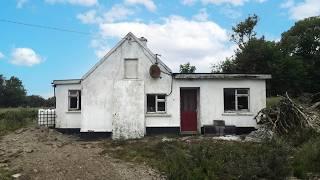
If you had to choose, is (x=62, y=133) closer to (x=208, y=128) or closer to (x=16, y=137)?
(x=16, y=137)

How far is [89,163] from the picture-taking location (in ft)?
51.8

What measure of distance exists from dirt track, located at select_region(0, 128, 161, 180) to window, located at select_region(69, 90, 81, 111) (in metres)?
4.24

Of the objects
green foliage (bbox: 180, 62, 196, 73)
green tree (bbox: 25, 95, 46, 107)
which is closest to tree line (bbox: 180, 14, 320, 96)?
green foliage (bbox: 180, 62, 196, 73)

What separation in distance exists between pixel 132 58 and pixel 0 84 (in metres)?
74.4

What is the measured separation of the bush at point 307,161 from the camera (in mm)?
14984

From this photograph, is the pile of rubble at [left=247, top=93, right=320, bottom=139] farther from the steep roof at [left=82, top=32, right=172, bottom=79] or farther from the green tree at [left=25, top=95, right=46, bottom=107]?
the green tree at [left=25, top=95, right=46, bottom=107]

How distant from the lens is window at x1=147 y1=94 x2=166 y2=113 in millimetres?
25281

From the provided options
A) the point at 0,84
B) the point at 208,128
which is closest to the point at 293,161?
the point at 208,128

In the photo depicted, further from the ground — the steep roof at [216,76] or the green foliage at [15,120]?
the steep roof at [216,76]

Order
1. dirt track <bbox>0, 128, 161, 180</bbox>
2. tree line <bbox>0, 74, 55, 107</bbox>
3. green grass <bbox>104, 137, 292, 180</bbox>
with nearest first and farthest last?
green grass <bbox>104, 137, 292, 180</bbox>
dirt track <bbox>0, 128, 161, 180</bbox>
tree line <bbox>0, 74, 55, 107</bbox>

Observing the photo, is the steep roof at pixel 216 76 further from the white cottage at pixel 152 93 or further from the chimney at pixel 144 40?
the chimney at pixel 144 40

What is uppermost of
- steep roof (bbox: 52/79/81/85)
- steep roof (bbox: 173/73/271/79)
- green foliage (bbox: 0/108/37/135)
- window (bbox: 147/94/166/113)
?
steep roof (bbox: 173/73/271/79)

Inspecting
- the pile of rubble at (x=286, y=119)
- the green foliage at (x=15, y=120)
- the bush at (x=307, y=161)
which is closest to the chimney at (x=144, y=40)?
the pile of rubble at (x=286, y=119)

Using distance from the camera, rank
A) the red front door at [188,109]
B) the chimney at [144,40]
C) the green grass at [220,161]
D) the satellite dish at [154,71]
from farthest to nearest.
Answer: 1. the chimney at [144,40]
2. the red front door at [188,109]
3. the satellite dish at [154,71]
4. the green grass at [220,161]
